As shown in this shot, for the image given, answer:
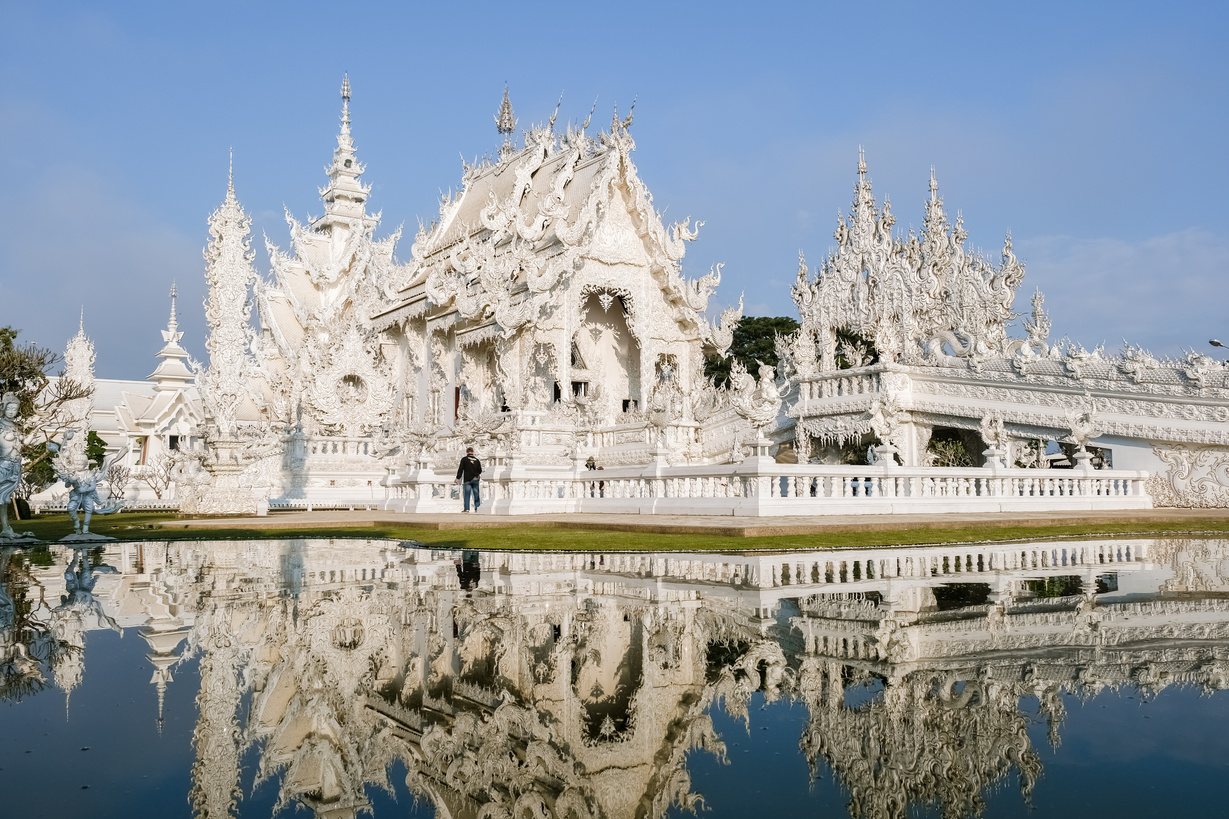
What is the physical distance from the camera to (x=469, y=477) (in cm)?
1498

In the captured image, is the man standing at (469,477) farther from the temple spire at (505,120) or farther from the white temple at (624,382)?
the temple spire at (505,120)

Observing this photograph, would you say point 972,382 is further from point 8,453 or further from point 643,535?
point 8,453

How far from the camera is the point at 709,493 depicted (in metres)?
13.5

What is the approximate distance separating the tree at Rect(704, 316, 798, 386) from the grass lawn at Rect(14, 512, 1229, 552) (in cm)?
2694

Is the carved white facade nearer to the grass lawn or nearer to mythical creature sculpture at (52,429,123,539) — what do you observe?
the grass lawn

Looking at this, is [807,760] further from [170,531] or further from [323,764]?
[170,531]

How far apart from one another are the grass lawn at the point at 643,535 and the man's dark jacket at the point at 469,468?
1580mm

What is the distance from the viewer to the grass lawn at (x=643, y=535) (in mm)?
9587

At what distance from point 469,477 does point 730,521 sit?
514 cm

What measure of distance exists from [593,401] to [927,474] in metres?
10.5

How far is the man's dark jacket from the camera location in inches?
583

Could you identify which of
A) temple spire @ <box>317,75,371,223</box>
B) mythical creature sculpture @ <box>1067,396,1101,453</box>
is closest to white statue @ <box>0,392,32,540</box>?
mythical creature sculpture @ <box>1067,396,1101,453</box>

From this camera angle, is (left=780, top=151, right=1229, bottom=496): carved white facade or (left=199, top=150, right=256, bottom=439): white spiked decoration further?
(left=199, top=150, right=256, bottom=439): white spiked decoration

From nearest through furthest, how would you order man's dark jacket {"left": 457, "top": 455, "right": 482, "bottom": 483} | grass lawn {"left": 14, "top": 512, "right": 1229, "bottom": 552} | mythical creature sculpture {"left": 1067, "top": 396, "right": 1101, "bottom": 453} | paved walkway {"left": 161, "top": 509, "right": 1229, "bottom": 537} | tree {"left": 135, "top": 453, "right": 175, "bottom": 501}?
grass lawn {"left": 14, "top": 512, "right": 1229, "bottom": 552} → paved walkway {"left": 161, "top": 509, "right": 1229, "bottom": 537} → man's dark jacket {"left": 457, "top": 455, "right": 482, "bottom": 483} → mythical creature sculpture {"left": 1067, "top": 396, "right": 1101, "bottom": 453} → tree {"left": 135, "top": 453, "right": 175, "bottom": 501}
